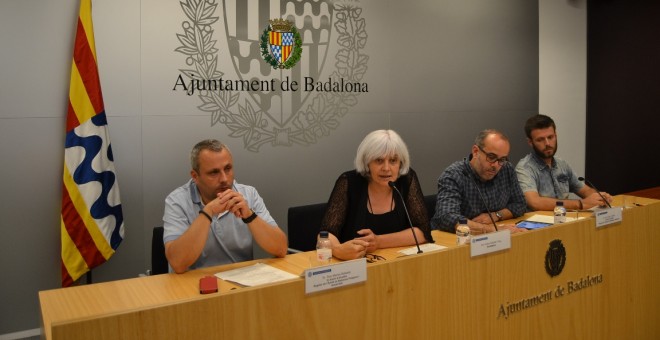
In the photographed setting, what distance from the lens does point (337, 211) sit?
3.00 meters

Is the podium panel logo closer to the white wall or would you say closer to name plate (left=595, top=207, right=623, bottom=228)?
the white wall

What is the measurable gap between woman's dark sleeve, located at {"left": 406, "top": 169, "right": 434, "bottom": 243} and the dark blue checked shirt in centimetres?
21

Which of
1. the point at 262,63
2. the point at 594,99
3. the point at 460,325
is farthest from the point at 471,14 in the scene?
the point at 460,325

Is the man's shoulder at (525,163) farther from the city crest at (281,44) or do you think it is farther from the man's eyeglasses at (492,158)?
the city crest at (281,44)

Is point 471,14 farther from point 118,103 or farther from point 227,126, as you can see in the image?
point 118,103

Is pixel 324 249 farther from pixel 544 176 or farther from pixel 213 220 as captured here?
pixel 544 176

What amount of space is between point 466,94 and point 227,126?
7.68 ft

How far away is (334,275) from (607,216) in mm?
1569

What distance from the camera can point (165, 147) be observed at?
157 inches

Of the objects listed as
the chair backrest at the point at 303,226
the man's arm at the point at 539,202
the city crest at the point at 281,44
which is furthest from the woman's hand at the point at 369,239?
the city crest at the point at 281,44

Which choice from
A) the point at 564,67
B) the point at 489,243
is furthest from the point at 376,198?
the point at 564,67

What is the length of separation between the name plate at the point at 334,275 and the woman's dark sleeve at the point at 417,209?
3.55 ft

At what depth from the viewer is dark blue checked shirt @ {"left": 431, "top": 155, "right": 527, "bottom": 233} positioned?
3287mm

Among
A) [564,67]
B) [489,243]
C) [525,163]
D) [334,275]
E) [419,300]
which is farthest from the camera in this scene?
[564,67]
